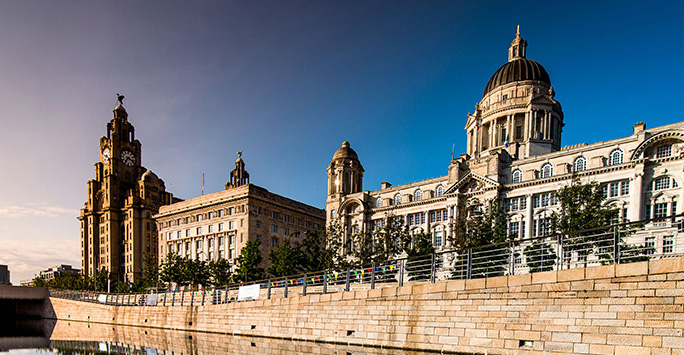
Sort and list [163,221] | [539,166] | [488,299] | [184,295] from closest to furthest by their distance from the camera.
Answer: [488,299] → [184,295] → [539,166] → [163,221]

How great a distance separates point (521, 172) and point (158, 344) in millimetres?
52468

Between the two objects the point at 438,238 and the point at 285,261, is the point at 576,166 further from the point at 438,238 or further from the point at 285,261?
the point at 285,261

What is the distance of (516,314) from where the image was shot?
Result: 17.3 metres

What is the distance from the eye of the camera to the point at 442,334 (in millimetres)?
19188

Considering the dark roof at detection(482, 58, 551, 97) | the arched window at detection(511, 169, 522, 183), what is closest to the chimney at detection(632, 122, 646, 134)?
the arched window at detection(511, 169, 522, 183)

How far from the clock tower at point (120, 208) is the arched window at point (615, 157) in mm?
98899

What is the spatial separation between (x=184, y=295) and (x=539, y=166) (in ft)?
160

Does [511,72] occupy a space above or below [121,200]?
above

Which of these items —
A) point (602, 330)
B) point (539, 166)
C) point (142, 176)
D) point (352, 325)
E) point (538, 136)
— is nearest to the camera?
point (602, 330)

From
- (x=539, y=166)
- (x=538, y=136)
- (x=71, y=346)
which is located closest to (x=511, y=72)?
(x=538, y=136)

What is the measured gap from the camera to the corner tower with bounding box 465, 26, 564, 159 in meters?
79.0

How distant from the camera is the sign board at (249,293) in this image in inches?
1149

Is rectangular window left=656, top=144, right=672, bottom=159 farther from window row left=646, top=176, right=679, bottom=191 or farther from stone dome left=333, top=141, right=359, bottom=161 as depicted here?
stone dome left=333, top=141, right=359, bottom=161

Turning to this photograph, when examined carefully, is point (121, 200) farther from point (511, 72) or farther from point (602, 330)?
point (602, 330)
